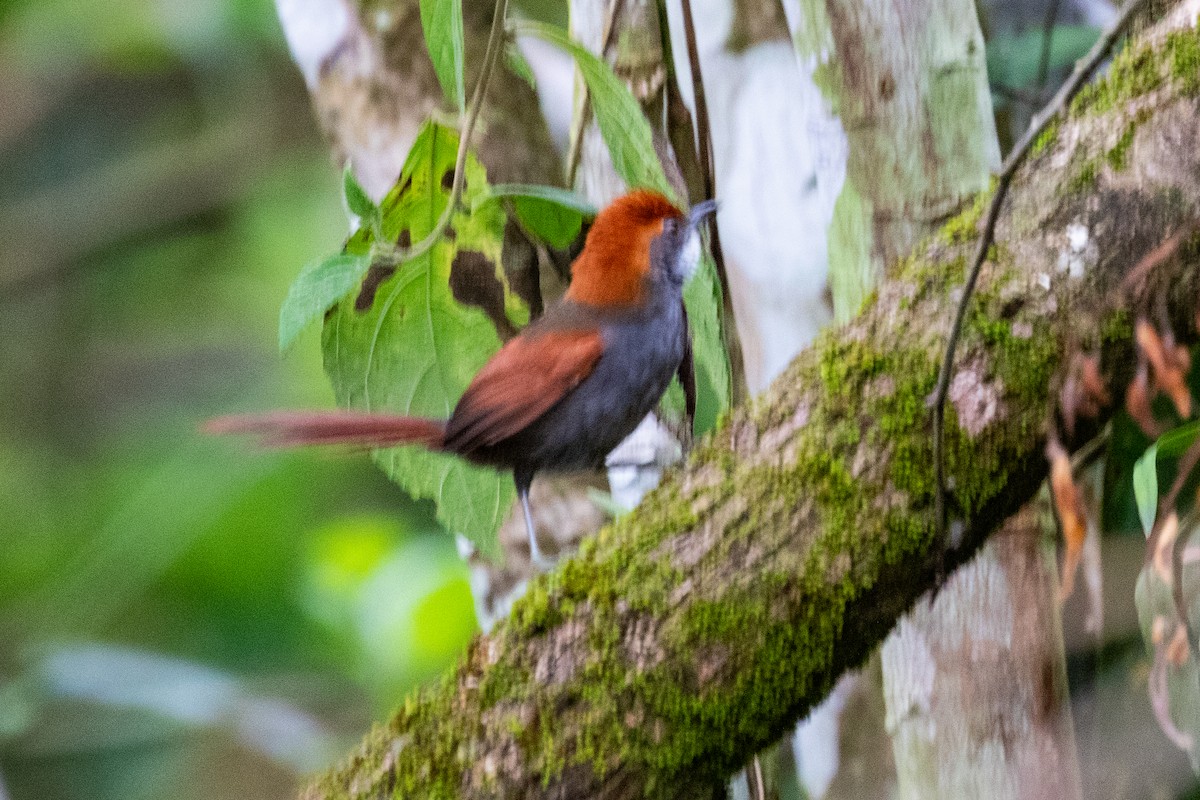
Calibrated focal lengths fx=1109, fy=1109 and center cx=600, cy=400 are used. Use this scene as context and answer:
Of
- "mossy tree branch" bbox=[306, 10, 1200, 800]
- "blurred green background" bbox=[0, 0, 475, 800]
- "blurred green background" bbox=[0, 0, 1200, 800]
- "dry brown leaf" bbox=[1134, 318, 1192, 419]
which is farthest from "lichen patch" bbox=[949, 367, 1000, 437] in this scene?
"blurred green background" bbox=[0, 0, 475, 800]

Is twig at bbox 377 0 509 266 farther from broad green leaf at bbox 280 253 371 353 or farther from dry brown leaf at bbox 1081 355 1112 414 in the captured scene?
dry brown leaf at bbox 1081 355 1112 414

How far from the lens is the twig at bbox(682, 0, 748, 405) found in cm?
159

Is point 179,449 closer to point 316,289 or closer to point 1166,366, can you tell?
point 316,289

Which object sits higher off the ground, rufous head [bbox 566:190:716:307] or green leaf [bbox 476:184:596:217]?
rufous head [bbox 566:190:716:307]

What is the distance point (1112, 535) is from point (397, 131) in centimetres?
143

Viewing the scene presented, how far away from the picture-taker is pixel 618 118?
4.26ft

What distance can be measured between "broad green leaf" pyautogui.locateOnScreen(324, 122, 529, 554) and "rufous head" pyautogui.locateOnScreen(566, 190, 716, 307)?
167 mm

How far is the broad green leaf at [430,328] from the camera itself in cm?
137

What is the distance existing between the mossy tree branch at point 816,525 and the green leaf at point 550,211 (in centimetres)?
44

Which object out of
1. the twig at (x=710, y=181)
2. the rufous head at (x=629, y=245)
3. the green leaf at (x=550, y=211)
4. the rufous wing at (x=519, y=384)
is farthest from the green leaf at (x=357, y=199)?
the twig at (x=710, y=181)

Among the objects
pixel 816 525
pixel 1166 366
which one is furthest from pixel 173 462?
pixel 1166 366

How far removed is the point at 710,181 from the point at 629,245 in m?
0.17

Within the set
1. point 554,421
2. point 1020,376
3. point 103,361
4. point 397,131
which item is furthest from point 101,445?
point 1020,376

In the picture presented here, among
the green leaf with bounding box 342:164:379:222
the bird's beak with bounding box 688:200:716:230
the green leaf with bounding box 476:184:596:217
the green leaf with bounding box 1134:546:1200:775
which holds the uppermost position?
the bird's beak with bounding box 688:200:716:230
